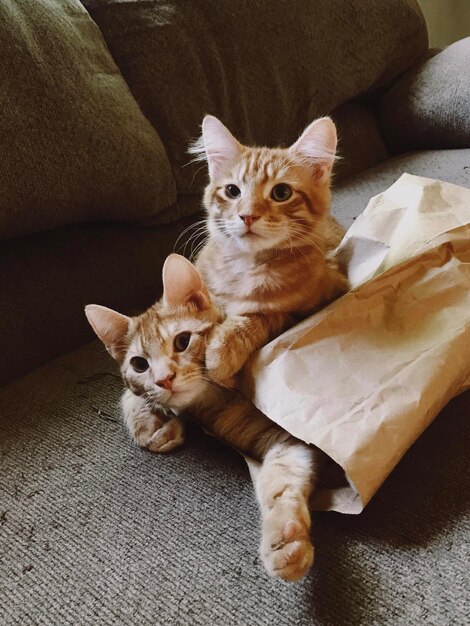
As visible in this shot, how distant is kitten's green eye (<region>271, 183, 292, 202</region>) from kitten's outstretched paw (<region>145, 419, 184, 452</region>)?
1.58ft

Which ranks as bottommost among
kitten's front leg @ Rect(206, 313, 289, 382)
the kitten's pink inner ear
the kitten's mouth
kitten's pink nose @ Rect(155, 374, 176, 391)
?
kitten's pink nose @ Rect(155, 374, 176, 391)

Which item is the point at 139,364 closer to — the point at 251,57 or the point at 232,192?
the point at 232,192

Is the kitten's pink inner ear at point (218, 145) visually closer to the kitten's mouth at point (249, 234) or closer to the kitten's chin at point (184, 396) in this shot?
the kitten's mouth at point (249, 234)

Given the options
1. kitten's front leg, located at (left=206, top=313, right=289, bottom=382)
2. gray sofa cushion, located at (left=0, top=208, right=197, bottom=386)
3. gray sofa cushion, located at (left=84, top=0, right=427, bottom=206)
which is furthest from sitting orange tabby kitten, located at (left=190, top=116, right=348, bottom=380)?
gray sofa cushion, located at (left=84, top=0, right=427, bottom=206)

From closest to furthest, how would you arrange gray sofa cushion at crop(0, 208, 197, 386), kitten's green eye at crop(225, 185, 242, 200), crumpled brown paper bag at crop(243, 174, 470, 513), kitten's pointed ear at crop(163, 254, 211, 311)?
crumpled brown paper bag at crop(243, 174, 470, 513) → kitten's pointed ear at crop(163, 254, 211, 311) → kitten's green eye at crop(225, 185, 242, 200) → gray sofa cushion at crop(0, 208, 197, 386)

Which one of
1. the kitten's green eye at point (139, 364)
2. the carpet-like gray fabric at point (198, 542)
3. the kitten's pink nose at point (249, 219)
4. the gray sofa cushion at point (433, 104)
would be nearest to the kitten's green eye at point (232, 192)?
the kitten's pink nose at point (249, 219)

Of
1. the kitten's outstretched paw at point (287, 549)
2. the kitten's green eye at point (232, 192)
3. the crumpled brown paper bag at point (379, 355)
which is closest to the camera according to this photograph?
the kitten's outstretched paw at point (287, 549)

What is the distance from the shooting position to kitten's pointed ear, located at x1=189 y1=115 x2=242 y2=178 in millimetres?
1156

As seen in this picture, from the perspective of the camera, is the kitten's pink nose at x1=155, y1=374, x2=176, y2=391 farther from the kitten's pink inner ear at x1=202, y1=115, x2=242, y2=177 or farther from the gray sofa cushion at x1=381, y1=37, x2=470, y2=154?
the gray sofa cushion at x1=381, y1=37, x2=470, y2=154

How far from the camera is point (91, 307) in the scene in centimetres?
104

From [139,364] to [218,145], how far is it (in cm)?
50

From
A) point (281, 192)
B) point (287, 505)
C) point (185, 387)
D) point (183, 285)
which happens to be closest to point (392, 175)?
point (281, 192)

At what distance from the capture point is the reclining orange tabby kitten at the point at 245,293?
0.94 meters

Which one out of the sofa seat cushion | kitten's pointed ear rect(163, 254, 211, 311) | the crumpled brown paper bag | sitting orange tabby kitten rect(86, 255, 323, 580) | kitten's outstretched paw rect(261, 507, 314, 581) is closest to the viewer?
kitten's outstretched paw rect(261, 507, 314, 581)
